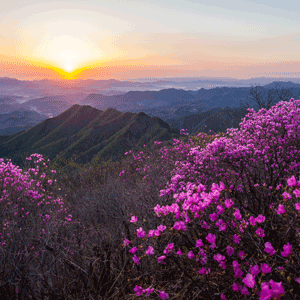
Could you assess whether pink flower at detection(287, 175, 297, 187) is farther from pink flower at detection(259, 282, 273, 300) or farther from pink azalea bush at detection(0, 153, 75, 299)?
pink azalea bush at detection(0, 153, 75, 299)

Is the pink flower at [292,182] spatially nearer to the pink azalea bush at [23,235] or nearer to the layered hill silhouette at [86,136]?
the pink azalea bush at [23,235]

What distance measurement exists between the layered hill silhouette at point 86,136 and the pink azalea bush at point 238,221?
205 ft

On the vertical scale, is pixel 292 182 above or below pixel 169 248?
above

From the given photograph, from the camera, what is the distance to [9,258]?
13.6ft

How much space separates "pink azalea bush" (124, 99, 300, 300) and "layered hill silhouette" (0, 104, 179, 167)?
6245cm

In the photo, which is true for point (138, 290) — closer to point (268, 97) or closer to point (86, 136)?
point (268, 97)

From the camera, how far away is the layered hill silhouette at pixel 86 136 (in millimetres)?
84688

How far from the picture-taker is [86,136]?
102 meters

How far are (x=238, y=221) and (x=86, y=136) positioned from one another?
104m

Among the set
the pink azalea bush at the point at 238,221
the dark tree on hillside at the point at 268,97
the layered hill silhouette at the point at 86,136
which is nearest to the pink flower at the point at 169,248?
the pink azalea bush at the point at 238,221

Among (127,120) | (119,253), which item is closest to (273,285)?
(119,253)

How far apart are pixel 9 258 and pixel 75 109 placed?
5781 inches

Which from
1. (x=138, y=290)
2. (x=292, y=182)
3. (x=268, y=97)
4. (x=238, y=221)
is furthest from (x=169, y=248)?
(x=268, y=97)

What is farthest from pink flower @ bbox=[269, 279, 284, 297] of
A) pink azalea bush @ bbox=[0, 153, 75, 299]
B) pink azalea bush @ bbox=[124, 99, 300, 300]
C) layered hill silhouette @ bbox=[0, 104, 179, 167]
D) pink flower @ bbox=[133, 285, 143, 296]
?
layered hill silhouette @ bbox=[0, 104, 179, 167]
